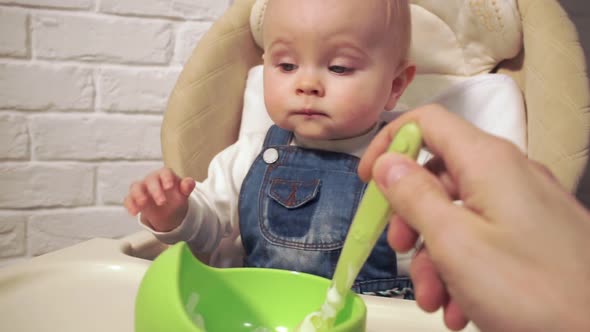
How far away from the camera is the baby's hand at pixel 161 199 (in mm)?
648

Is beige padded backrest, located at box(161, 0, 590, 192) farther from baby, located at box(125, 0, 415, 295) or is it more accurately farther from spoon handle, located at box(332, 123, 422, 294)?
spoon handle, located at box(332, 123, 422, 294)

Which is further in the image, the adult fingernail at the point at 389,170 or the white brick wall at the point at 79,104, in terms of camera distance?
the white brick wall at the point at 79,104

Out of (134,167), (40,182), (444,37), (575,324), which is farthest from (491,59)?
(40,182)

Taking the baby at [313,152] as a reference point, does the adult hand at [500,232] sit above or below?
above

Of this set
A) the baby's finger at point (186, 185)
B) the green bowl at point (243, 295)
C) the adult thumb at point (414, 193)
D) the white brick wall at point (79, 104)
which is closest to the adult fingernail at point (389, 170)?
the adult thumb at point (414, 193)

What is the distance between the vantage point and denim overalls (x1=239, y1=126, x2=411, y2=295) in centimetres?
72

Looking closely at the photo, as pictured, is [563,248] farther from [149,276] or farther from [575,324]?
[149,276]

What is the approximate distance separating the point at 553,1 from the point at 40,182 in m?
1.09

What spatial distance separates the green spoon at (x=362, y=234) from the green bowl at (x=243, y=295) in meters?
0.02

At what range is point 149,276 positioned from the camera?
1.47ft

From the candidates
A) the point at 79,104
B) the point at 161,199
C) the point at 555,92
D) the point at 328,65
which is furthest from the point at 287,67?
the point at 79,104

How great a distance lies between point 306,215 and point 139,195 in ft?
0.74

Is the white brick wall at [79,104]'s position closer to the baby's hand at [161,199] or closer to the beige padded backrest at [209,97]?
the beige padded backrest at [209,97]

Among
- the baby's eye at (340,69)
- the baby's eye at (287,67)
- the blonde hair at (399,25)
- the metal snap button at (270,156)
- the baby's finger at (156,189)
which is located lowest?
the metal snap button at (270,156)
